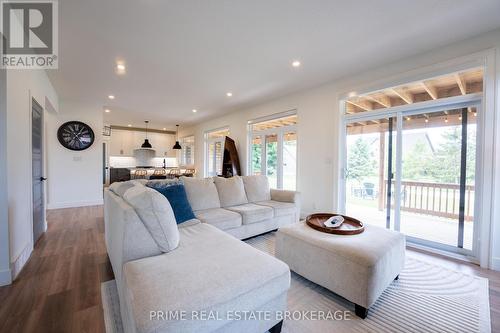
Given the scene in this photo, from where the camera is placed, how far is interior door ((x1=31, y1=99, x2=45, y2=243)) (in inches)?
116

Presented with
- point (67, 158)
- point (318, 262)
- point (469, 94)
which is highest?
point (469, 94)

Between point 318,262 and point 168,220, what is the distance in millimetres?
1362

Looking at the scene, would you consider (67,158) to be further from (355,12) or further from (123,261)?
(355,12)

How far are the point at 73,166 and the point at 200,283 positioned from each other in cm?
588

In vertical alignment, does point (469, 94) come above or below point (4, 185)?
above

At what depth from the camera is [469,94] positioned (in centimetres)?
261

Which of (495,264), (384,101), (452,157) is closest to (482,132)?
(452,157)

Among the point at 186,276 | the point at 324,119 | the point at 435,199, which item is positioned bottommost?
the point at 186,276

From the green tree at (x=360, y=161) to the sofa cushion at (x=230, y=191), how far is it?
2.00 m

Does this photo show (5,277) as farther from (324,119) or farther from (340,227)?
(324,119)

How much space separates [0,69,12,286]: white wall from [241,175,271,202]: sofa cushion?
289cm

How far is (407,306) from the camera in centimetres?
175

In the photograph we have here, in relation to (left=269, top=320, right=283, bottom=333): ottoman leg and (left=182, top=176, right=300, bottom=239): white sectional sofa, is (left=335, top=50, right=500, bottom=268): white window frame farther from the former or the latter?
(left=269, top=320, right=283, bottom=333): ottoman leg

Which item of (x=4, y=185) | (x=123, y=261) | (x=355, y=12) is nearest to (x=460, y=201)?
(x=355, y=12)
